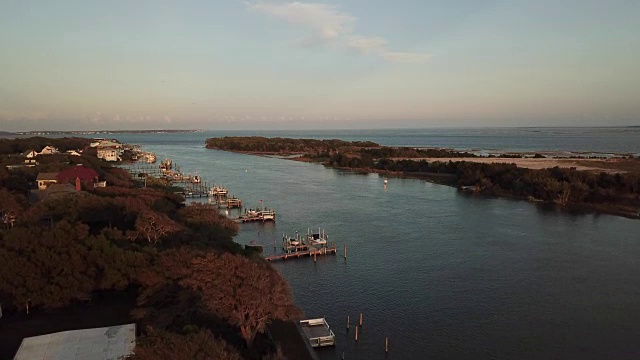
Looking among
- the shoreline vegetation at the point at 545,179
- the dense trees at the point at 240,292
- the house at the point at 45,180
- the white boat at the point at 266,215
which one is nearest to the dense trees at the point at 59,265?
the dense trees at the point at 240,292

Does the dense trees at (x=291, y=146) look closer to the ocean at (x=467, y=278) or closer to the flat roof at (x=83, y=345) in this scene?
the ocean at (x=467, y=278)

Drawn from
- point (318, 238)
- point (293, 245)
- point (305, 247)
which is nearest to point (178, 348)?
point (305, 247)

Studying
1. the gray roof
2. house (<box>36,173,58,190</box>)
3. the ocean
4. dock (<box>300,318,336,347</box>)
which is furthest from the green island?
the gray roof

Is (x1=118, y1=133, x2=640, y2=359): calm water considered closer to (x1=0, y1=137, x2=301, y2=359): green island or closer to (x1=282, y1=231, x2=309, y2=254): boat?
(x1=282, y1=231, x2=309, y2=254): boat

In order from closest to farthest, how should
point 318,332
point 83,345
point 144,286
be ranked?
point 83,345 < point 144,286 < point 318,332

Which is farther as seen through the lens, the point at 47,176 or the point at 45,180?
the point at 47,176

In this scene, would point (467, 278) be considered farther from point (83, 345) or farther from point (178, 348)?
point (83, 345)

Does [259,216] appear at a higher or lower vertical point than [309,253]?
higher
